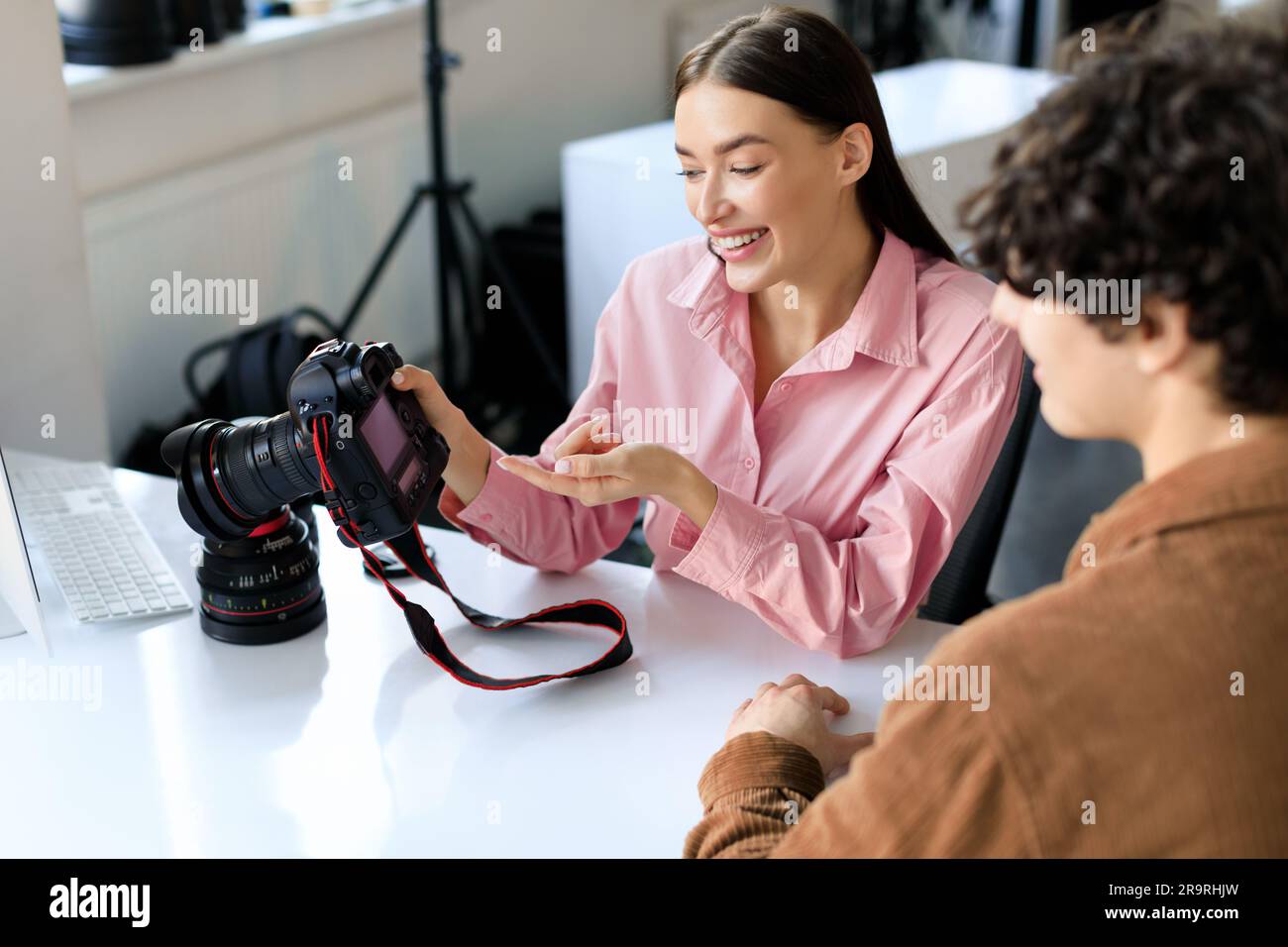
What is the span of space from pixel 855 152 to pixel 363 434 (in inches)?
24.5

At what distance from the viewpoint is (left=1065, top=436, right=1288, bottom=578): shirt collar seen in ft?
2.59

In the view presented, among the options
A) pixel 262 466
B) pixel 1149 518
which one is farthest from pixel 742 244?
pixel 1149 518

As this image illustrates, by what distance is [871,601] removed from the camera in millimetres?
1390

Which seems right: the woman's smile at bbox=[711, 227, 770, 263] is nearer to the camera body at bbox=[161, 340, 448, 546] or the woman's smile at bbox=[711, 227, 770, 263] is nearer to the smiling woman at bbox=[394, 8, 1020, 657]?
the smiling woman at bbox=[394, 8, 1020, 657]

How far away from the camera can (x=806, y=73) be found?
4.79 feet

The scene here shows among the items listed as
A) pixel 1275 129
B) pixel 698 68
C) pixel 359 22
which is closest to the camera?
pixel 1275 129

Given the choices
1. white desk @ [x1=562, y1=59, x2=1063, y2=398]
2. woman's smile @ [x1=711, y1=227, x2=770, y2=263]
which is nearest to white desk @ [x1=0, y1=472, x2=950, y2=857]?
woman's smile @ [x1=711, y1=227, x2=770, y2=263]

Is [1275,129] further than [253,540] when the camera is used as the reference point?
No

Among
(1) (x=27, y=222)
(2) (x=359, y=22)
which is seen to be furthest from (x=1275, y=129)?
(2) (x=359, y=22)

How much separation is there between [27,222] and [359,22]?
1581mm

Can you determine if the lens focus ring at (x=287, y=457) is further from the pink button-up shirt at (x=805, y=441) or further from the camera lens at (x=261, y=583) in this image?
the pink button-up shirt at (x=805, y=441)

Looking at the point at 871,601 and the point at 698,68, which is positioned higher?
the point at 698,68

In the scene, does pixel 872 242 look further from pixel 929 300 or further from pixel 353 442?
pixel 353 442
